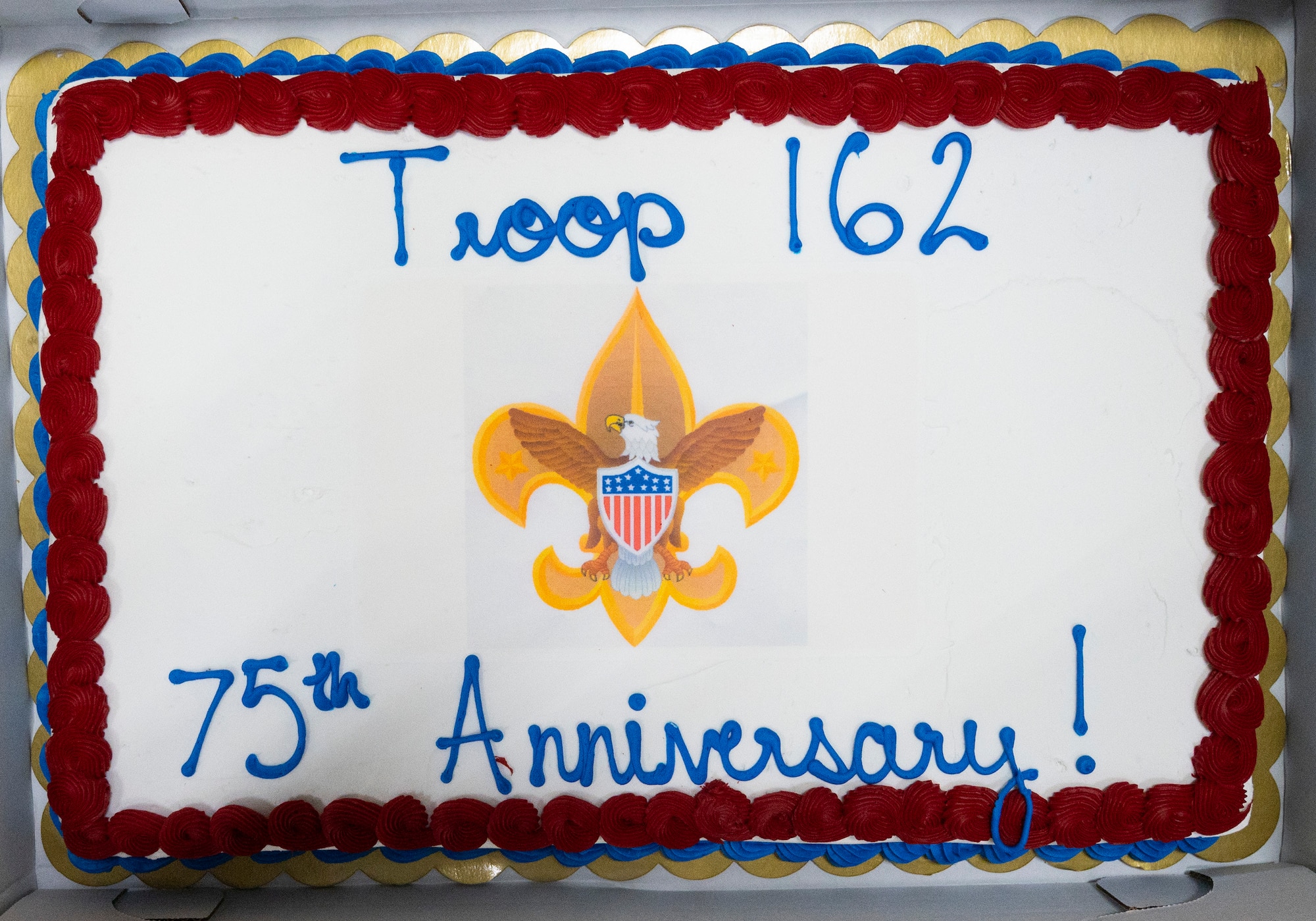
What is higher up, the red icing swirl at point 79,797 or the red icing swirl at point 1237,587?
the red icing swirl at point 1237,587

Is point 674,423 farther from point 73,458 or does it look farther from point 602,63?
point 73,458

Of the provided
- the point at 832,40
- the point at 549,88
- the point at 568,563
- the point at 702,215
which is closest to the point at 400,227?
the point at 549,88

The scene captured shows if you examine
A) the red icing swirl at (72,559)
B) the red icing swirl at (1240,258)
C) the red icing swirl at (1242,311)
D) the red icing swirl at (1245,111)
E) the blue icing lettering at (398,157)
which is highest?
the red icing swirl at (1245,111)

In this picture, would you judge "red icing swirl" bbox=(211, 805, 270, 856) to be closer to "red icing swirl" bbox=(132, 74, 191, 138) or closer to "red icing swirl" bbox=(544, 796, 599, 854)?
"red icing swirl" bbox=(544, 796, 599, 854)

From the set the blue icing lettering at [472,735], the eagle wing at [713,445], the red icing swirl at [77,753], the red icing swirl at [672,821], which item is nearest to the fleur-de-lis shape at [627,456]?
the eagle wing at [713,445]

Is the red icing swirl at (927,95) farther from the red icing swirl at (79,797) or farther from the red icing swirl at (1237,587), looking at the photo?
the red icing swirl at (79,797)

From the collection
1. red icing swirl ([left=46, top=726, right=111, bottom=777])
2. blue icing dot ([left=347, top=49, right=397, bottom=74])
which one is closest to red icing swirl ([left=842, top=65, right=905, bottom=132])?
blue icing dot ([left=347, top=49, right=397, bottom=74])

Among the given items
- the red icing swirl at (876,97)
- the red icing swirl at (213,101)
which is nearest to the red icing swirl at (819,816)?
the red icing swirl at (876,97)
